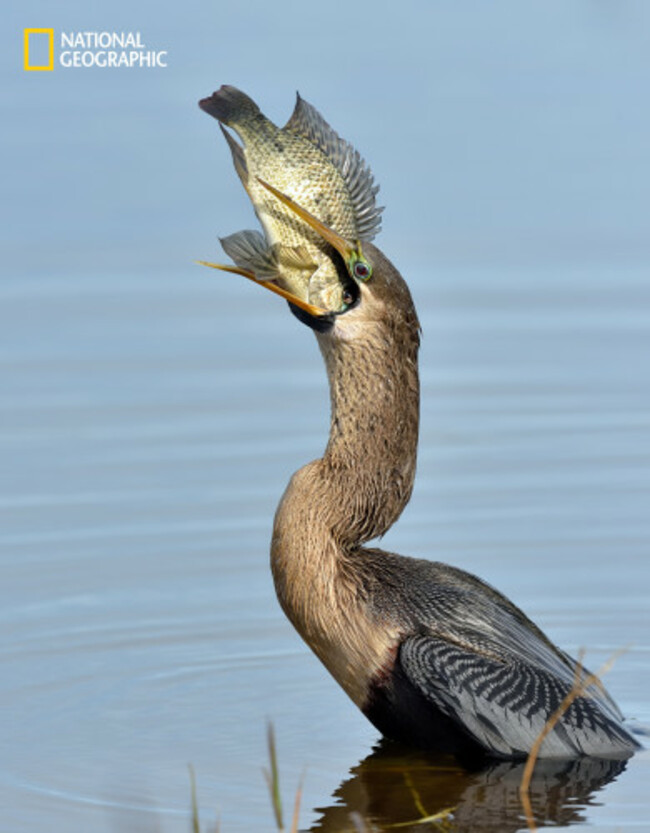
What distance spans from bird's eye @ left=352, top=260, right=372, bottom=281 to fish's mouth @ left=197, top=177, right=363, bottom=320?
1 centimetres

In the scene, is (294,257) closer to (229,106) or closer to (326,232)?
(326,232)

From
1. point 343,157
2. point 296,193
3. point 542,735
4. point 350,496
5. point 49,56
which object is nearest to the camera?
point 542,735

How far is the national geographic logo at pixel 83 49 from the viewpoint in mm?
15320

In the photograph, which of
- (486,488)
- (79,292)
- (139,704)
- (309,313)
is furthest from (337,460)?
(79,292)

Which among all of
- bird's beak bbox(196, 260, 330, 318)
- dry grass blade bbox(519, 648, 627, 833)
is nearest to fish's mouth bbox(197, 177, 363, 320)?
bird's beak bbox(196, 260, 330, 318)

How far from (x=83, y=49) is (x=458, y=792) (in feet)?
26.5

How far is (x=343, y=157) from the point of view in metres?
8.80

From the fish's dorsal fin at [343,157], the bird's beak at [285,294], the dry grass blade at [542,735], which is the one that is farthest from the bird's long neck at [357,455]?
the dry grass blade at [542,735]

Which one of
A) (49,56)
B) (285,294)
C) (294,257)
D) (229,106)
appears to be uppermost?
(49,56)

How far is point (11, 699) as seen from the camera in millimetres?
9336

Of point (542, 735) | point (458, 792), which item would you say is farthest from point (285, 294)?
point (542, 735)

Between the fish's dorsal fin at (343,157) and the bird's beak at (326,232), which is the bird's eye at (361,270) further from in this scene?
the fish's dorsal fin at (343,157)

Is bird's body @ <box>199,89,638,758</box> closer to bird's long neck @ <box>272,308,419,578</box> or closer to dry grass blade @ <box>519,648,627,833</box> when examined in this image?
bird's long neck @ <box>272,308,419,578</box>

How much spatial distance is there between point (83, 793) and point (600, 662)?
7.85 feet
